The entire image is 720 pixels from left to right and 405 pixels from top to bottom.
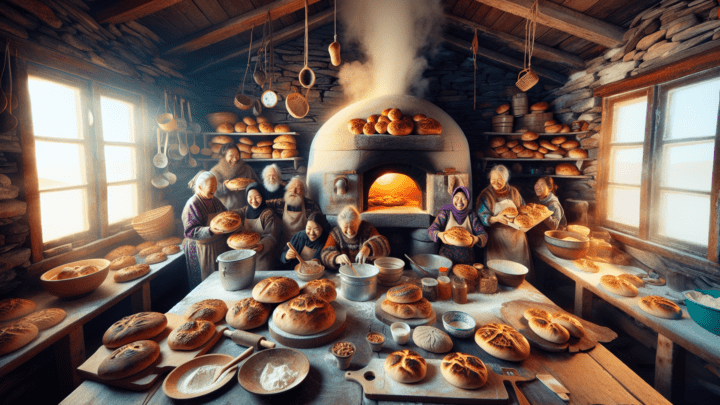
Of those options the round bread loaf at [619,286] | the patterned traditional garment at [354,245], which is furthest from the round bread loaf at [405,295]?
the round bread loaf at [619,286]

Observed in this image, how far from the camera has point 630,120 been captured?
4.34 metres

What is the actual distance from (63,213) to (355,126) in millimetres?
4113

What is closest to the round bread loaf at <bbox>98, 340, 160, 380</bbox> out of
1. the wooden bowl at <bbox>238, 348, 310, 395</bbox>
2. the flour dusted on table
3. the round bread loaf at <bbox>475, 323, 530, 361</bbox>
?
the wooden bowl at <bbox>238, 348, 310, 395</bbox>

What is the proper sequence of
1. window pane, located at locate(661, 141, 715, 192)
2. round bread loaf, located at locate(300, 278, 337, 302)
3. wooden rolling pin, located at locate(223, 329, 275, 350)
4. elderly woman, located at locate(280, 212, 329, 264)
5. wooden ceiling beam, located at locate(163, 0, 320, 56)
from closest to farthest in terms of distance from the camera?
wooden rolling pin, located at locate(223, 329, 275, 350)
round bread loaf, located at locate(300, 278, 337, 302)
window pane, located at locate(661, 141, 715, 192)
elderly woman, located at locate(280, 212, 329, 264)
wooden ceiling beam, located at locate(163, 0, 320, 56)

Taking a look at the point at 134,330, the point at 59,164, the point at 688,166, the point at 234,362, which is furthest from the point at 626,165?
the point at 59,164

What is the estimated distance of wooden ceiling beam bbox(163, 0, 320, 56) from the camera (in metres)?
4.67

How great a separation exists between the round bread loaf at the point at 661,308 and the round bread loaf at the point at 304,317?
3069 millimetres

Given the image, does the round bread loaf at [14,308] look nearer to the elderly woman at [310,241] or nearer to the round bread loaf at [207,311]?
the round bread loaf at [207,311]

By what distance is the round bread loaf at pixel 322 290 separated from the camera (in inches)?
87.7

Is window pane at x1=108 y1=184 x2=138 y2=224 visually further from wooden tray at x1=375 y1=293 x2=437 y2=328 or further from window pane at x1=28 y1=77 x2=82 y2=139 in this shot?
wooden tray at x1=375 y1=293 x2=437 y2=328

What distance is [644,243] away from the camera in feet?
12.7

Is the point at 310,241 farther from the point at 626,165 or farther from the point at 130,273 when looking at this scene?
the point at 626,165

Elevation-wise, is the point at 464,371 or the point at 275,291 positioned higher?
the point at 275,291

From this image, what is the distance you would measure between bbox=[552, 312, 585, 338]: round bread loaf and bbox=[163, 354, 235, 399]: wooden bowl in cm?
206
